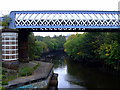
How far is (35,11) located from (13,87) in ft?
43.7

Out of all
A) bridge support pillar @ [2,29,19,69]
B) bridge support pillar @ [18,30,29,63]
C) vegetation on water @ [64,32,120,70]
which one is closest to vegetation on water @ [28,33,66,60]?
bridge support pillar @ [18,30,29,63]

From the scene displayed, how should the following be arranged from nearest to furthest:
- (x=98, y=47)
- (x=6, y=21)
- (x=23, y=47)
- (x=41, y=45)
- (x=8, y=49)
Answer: (x=8, y=49) → (x=6, y=21) → (x=23, y=47) → (x=98, y=47) → (x=41, y=45)

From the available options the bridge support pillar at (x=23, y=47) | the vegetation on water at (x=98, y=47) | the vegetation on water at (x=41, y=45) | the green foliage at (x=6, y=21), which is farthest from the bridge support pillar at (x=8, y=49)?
the vegetation on water at (x=98, y=47)

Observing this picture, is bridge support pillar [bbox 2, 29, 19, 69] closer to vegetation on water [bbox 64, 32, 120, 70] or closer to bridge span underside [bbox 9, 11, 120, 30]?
bridge span underside [bbox 9, 11, 120, 30]

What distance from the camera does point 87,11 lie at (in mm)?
27141

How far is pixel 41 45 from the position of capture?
72.3 m

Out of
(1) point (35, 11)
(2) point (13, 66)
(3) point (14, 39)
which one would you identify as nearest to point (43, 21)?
(1) point (35, 11)

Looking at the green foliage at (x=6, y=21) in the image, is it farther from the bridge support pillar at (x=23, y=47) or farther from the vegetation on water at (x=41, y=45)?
the vegetation on water at (x=41, y=45)

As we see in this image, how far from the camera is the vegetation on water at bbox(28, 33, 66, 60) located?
40.4m

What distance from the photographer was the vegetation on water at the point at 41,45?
4037 centimetres

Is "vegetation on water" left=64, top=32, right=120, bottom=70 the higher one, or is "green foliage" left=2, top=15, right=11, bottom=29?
"green foliage" left=2, top=15, right=11, bottom=29

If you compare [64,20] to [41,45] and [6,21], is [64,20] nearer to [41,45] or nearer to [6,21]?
[6,21]

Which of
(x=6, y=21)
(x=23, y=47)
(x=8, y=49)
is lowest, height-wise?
(x=8, y=49)

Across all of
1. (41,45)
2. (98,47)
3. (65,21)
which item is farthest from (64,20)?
(41,45)
